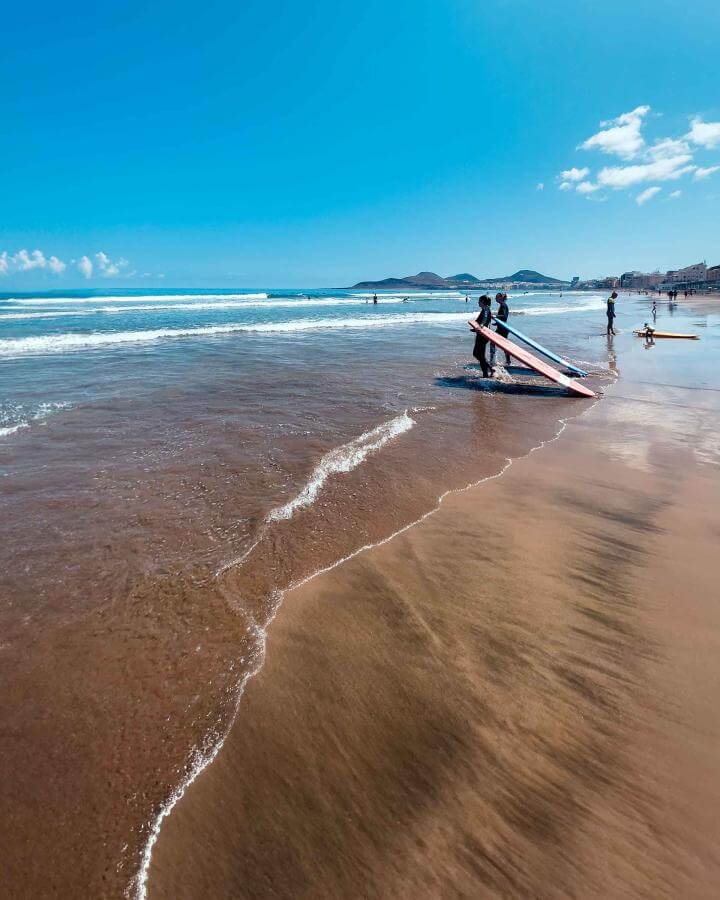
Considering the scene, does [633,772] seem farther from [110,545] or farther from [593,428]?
[593,428]

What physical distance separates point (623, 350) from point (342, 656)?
1822 cm

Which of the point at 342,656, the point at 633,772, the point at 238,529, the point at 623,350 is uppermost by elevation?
the point at 623,350

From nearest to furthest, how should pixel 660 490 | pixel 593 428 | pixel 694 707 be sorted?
pixel 694 707 → pixel 660 490 → pixel 593 428

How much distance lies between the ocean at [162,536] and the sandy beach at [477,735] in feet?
0.79

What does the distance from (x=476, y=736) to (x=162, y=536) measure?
2.85 metres

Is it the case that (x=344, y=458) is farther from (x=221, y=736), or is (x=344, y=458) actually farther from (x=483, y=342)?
(x=483, y=342)

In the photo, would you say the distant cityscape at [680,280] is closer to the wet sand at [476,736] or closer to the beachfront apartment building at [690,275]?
the beachfront apartment building at [690,275]

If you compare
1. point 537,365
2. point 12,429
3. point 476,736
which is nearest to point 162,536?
point 476,736

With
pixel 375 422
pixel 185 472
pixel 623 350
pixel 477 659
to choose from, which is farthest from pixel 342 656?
pixel 623 350

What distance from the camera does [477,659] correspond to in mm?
2480

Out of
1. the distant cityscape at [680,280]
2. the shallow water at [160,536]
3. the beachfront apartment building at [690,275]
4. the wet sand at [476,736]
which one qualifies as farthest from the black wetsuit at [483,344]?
the beachfront apartment building at [690,275]

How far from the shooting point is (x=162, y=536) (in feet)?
12.0

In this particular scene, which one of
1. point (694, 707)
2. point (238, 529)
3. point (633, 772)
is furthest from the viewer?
point (238, 529)

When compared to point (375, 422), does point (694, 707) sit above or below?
below
